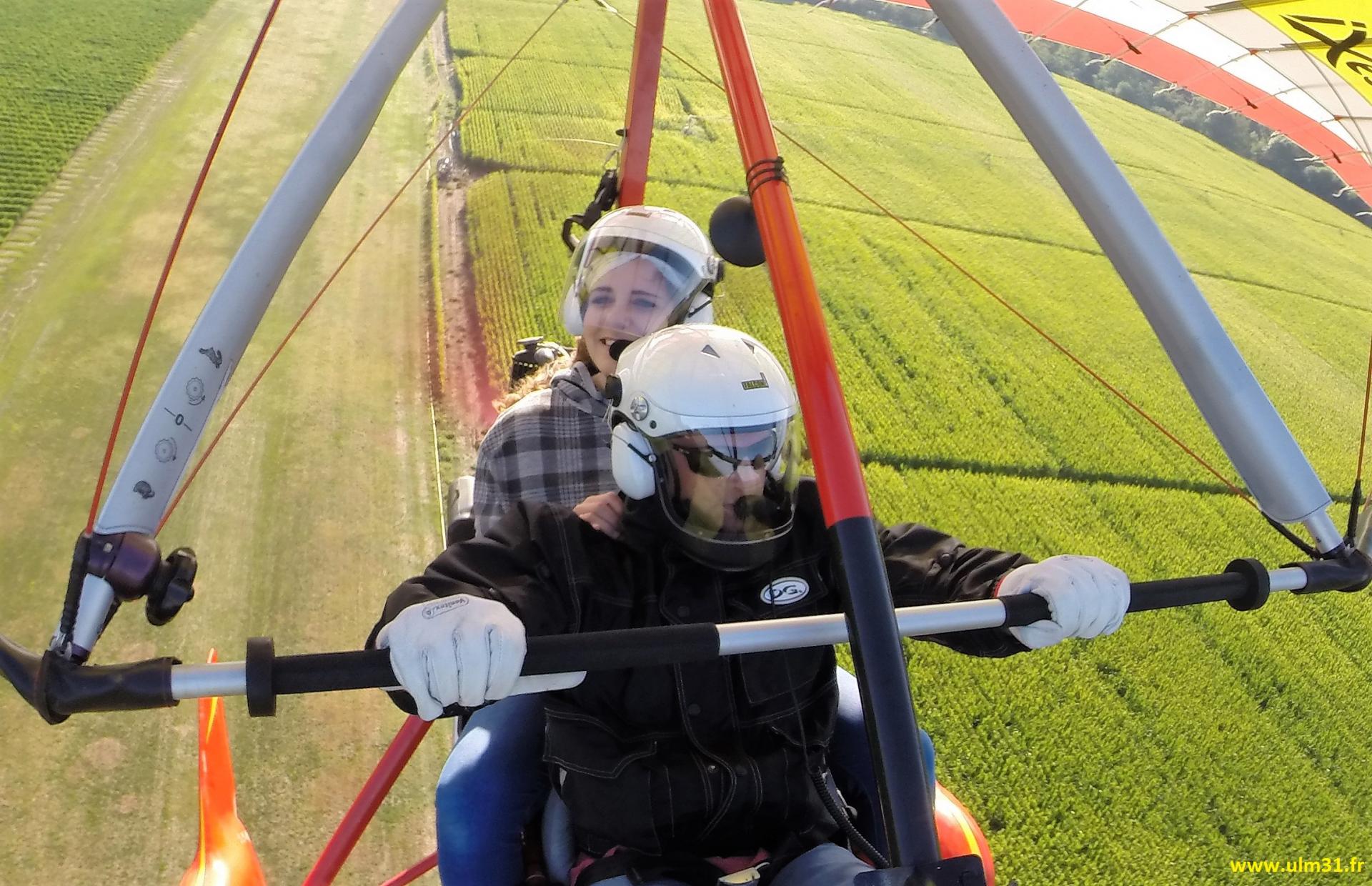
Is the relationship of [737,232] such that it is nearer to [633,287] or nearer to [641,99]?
[633,287]

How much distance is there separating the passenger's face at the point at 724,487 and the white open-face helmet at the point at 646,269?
1221 millimetres

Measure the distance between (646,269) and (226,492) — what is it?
363 centimetres

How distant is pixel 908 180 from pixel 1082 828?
10913 mm

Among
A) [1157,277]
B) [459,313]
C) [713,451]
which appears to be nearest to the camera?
[713,451]

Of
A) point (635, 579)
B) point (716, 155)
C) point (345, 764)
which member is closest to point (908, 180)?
point (716, 155)

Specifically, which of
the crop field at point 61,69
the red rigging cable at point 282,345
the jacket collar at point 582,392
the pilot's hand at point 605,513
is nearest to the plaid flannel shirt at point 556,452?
the jacket collar at point 582,392

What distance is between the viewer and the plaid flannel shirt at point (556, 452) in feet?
10.7

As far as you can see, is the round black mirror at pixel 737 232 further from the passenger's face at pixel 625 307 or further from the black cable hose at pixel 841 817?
the black cable hose at pixel 841 817

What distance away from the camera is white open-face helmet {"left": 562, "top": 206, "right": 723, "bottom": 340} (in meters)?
3.14

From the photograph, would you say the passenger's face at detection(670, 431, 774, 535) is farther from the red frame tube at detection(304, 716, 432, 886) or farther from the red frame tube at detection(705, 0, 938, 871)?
the red frame tube at detection(304, 716, 432, 886)

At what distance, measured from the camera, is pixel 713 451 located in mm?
1955

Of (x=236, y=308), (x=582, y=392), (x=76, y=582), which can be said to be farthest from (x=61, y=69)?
(x=76, y=582)

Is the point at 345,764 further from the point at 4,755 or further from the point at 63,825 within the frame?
the point at 4,755

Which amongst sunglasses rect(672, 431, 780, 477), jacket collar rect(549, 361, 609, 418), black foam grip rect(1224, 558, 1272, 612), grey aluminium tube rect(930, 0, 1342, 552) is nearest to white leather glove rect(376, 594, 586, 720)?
sunglasses rect(672, 431, 780, 477)
